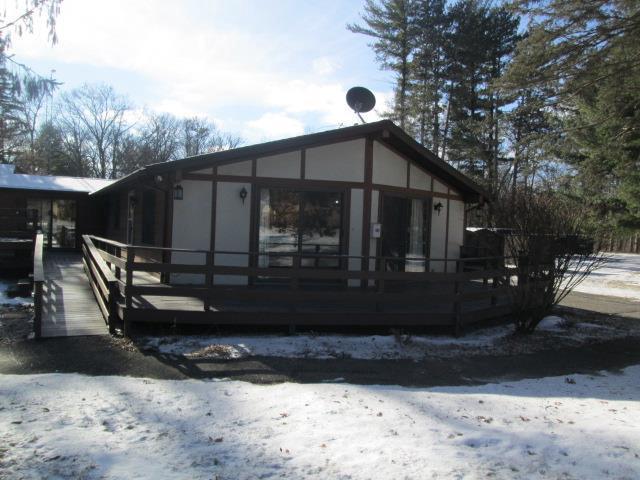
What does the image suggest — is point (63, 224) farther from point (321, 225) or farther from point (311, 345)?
point (311, 345)

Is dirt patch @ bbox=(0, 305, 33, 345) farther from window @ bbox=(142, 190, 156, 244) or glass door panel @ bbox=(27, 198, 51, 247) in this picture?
glass door panel @ bbox=(27, 198, 51, 247)

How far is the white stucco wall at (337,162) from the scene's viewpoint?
9.85 meters

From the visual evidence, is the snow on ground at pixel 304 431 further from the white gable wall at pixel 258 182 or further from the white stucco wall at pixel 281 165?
the white stucco wall at pixel 281 165

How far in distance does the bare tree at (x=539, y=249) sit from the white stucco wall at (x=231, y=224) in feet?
15.0

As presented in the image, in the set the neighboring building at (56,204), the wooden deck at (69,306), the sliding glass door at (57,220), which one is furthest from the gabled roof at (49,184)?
the wooden deck at (69,306)

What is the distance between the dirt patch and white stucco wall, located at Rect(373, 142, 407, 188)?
661 cm

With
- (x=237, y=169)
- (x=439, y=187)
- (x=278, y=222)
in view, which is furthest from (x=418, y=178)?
(x=237, y=169)

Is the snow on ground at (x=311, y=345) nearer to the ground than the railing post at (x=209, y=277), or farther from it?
nearer to the ground

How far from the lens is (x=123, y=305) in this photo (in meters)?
6.86

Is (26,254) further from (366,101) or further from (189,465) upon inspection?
(189,465)

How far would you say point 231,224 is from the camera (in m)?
9.51

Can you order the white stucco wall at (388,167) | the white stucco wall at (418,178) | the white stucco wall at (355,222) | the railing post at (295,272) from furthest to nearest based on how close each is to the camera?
the white stucco wall at (418,178)
the white stucco wall at (388,167)
the white stucco wall at (355,222)
the railing post at (295,272)

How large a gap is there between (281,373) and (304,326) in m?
1.91

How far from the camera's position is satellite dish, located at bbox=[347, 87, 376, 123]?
12.2 meters
